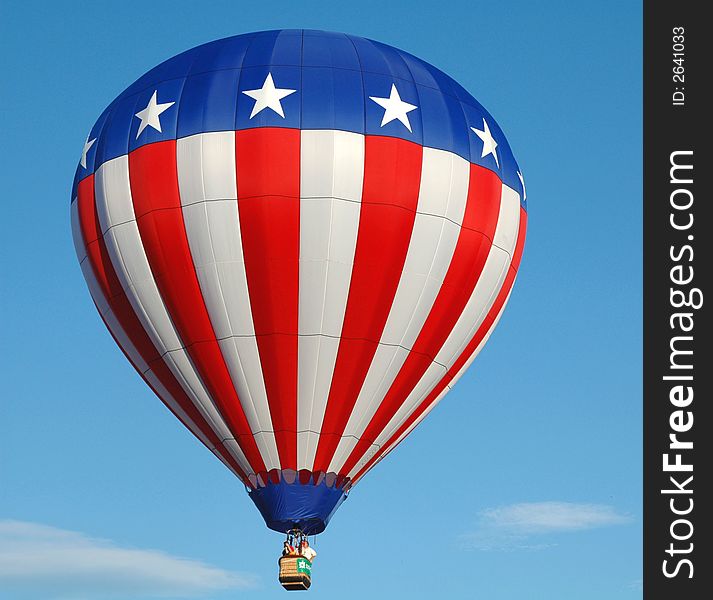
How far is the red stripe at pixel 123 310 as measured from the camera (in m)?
24.3

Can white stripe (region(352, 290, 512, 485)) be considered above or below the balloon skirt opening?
above

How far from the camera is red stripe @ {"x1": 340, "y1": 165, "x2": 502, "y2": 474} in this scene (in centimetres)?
2414

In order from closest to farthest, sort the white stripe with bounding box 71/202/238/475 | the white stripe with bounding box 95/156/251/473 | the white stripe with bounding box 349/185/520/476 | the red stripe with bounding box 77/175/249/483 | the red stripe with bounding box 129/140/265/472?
the red stripe with bounding box 129/140/265/472 < the white stripe with bounding box 95/156/251/473 < the red stripe with bounding box 77/175/249/483 < the white stripe with bounding box 349/185/520/476 < the white stripe with bounding box 71/202/238/475

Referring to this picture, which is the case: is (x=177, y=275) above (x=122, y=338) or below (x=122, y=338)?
above

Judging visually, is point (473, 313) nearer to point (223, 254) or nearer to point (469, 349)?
point (469, 349)

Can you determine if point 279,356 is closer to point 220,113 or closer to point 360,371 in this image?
point 360,371

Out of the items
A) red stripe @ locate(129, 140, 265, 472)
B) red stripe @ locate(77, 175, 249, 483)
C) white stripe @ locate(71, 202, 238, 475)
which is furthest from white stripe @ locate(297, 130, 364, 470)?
white stripe @ locate(71, 202, 238, 475)

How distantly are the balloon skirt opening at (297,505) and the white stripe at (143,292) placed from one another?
55 centimetres

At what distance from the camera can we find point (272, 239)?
76.6 ft

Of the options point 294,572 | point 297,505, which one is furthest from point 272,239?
point 294,572

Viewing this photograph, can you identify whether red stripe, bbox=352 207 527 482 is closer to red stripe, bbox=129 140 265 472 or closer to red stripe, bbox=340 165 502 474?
red stripe, bbox=340 165 502 474

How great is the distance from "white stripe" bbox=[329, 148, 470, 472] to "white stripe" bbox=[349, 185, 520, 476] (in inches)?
20.2

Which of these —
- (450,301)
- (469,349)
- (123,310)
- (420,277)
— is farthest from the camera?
(469,349)

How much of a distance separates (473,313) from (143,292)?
454 cm
